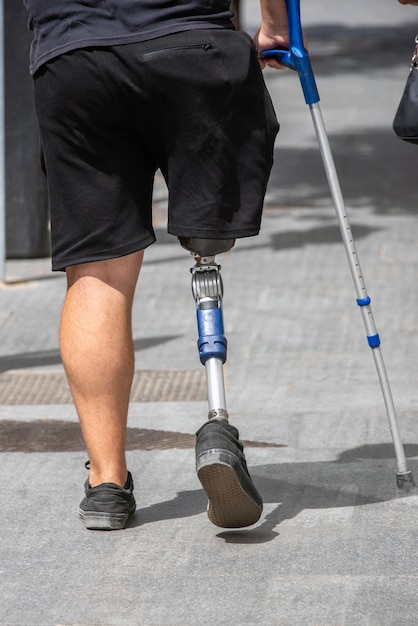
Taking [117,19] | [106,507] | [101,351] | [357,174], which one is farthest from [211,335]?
[357,174]

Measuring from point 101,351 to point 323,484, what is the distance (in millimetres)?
832

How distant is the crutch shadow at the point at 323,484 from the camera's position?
3.75 m

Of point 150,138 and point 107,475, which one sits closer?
point 150,138

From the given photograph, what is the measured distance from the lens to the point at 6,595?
10.6 ft

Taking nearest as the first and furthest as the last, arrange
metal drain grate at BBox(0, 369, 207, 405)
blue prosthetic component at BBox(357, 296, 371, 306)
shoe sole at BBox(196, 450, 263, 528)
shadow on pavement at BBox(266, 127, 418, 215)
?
shoe sole at BBox(196, 450, 263, 528), blue prosthetic component at BBox(357, 296, 371, 306), metal drain grate at BBox(0, 369, 207, 405), shadow on pavement at BBox(266, 127, 418, 215)

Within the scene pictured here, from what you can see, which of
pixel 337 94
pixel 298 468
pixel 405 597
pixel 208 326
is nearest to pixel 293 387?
pixel 298 468

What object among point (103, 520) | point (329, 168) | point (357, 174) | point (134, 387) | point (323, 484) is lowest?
point (357, 174)

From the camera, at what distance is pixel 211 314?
366cm

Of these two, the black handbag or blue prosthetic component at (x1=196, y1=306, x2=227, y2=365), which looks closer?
blue prosthetic component at (x1=196, y1=306, x2=227, y2=365)

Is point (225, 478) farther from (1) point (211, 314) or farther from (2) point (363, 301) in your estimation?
(2) point (363, 301)

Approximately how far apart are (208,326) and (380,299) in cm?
344

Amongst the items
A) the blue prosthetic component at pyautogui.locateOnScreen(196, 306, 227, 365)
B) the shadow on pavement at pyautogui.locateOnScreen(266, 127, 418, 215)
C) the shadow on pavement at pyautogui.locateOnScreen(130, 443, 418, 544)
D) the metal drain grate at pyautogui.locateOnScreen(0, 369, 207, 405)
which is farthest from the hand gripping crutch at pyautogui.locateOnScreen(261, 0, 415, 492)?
the shadow on pavement at pyautogui.locateOnScreen(266, 127, 418, 215)

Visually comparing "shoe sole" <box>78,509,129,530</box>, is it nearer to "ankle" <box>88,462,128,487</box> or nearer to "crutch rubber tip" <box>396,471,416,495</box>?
"ankle" <box>88,462,128,487</box>

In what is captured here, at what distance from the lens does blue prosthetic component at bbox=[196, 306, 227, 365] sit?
364 cm
